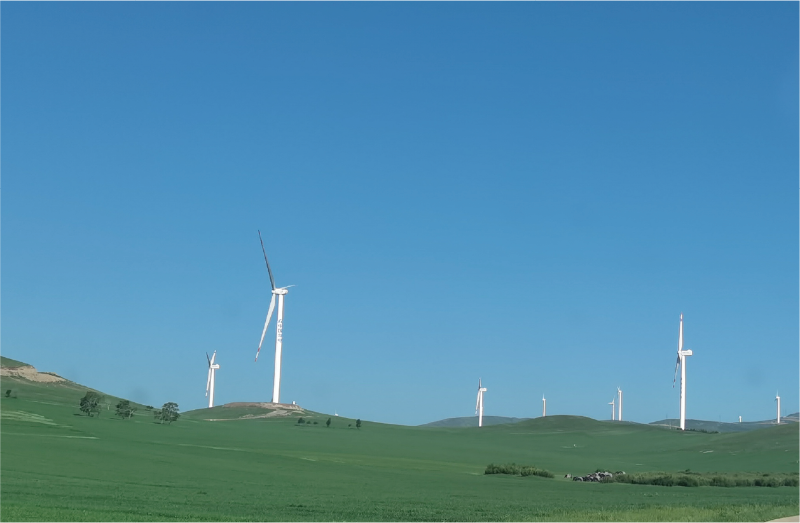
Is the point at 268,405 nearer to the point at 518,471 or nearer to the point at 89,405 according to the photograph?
the point at 89,405

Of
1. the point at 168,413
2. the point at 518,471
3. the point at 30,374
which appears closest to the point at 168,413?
the point at 168,413

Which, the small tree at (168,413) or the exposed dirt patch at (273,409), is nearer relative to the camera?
the small tree at (168,413)

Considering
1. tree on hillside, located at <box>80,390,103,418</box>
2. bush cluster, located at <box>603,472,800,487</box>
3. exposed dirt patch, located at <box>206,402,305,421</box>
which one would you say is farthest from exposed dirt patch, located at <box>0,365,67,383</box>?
bush cluster, located at <box>603,472,800,487</box>

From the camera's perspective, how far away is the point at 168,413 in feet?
345

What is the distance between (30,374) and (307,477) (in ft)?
303

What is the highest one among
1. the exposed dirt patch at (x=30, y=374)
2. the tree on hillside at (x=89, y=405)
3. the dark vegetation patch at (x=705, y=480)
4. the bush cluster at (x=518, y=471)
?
the exposed dirt patch at (x=30, y=374)

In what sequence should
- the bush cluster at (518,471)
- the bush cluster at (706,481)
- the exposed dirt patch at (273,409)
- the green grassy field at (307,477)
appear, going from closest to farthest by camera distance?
the green grassy field at (307,477) → the bush cluster at (706,481) → the bush cluster at (518,471) → the exposed dirt patch at (273,409)

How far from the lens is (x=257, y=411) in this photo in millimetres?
142125

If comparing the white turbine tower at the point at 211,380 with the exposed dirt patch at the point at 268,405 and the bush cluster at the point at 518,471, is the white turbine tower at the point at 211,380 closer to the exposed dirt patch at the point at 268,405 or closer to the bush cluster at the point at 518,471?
the exposed dirt patch at the point at 268,405

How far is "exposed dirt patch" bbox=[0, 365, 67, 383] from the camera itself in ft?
415

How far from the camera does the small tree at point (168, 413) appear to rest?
104 metres

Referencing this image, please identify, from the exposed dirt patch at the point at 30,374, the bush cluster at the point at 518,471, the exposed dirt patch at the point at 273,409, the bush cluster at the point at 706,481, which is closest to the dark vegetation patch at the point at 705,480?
the bush cluster at the point at 706,481

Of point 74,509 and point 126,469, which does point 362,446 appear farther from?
point 74,509

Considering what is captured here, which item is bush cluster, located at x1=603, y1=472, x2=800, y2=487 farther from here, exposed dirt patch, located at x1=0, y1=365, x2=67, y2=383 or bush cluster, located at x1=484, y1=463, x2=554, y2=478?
exposed dirt patch, located at x1=0, y1=365, x2=67, y2=383
